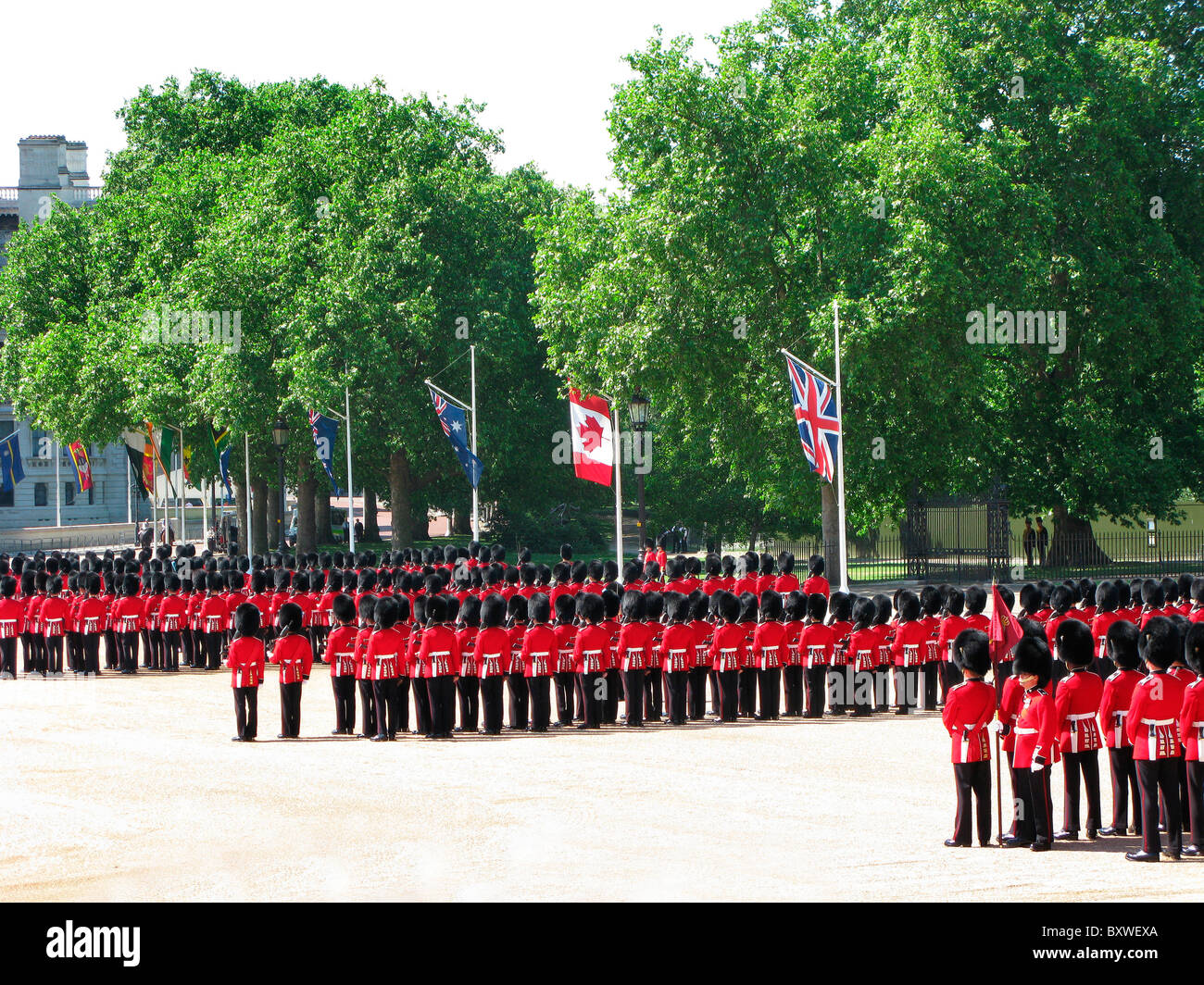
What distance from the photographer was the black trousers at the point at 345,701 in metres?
14.9

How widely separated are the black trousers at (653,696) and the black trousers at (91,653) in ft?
29.7

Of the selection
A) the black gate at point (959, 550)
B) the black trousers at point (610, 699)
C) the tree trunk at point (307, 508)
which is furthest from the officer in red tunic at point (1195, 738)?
the tree trunk at point (307, 508)

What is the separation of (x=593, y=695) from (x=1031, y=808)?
6454mm

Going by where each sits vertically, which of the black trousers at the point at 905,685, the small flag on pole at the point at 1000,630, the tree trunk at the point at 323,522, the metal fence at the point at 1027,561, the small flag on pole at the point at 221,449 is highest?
the small flag on pole at the point at 221,449

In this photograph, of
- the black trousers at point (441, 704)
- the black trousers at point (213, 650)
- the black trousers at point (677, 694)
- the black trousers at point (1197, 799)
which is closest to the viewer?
the black trousers at point (1197, 799)

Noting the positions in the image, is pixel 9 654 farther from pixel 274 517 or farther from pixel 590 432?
pixel 274 517

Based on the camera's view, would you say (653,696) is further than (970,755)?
Yes

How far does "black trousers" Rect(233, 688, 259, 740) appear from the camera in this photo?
1423 centimetres

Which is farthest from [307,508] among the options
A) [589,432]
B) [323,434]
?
[589,432]

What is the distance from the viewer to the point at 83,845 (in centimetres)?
966

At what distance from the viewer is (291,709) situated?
14.6 meters

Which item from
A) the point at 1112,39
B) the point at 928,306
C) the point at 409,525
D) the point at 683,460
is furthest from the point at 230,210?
the point at 1112,39

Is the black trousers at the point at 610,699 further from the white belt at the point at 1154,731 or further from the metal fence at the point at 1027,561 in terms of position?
the metal fence at the point at 1027,561

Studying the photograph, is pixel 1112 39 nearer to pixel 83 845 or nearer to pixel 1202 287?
pixel 1202 287
